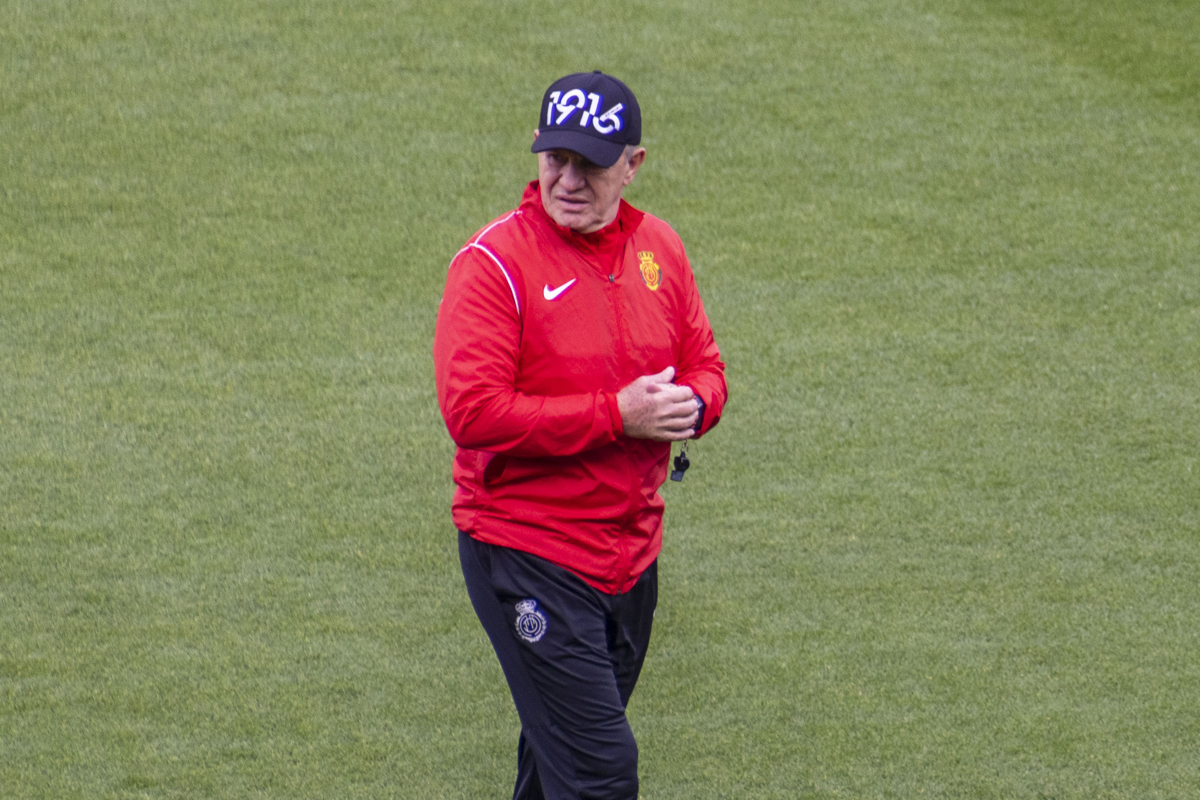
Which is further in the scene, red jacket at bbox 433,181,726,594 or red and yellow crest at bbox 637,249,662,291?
red and yellow crest at bbox 637,249,662,291

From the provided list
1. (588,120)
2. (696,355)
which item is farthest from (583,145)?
(696,355)

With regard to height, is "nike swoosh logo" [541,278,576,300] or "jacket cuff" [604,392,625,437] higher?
"nike swoosh logo" [541,278,576,300]

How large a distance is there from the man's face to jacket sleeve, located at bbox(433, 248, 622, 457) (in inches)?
7.8

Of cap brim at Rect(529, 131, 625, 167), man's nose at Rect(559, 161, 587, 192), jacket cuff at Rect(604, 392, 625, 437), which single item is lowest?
jacket cuff at Rect(604, 392, 625, 437)

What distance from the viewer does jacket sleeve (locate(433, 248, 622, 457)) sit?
10.5 ft

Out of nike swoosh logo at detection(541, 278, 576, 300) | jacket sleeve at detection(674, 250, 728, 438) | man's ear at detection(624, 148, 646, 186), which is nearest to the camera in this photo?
nike swoosh logo at detection(541, 278, 576, 300)

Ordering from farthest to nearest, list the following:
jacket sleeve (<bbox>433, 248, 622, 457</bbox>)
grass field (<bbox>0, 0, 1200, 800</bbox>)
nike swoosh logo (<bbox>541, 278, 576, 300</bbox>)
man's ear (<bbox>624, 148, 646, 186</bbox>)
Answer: grass field (<bbox>0, 0, 1200, 800</bbox>)
man's ear (<bbox>624, 148, 646, 186</bbox>)
nike swoosh logo (<bbox>541, 278, 576, 300</bbox>)
jacket sleeve (<bbox>433, 248, 622, 457</bbox>)

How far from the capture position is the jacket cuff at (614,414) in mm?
3270

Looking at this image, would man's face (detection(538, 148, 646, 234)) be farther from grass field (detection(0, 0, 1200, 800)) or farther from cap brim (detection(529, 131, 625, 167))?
grass field (detection(0, 0, 1200, 800))

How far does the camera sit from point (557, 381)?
335 centimetres

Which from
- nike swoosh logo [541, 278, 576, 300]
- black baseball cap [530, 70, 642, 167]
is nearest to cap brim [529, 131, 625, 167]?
black baseball cap [530, 70, 642, 167]

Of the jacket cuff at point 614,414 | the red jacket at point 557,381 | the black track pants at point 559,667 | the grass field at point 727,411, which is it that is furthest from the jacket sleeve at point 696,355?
the grass field at point 727,411

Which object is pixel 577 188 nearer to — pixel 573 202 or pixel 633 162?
pixel 573 202

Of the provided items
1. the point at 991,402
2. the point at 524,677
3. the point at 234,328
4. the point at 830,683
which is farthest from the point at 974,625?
the point at 234,328
